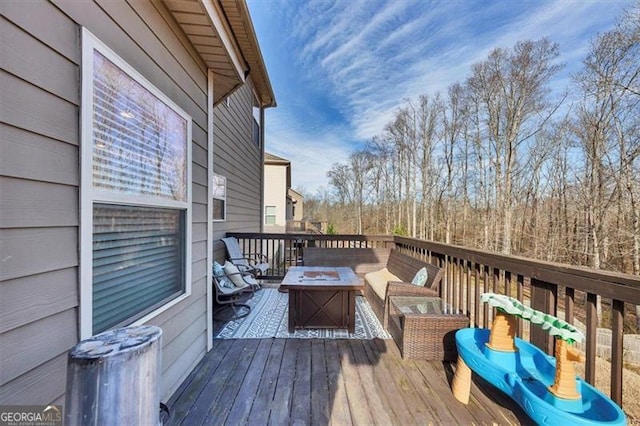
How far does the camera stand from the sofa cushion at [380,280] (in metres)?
3.73

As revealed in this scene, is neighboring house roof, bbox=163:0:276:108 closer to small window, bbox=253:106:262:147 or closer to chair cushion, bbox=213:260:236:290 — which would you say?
chair cushion, bbox=213:260:236:290

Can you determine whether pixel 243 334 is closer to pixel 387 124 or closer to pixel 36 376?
pixel 36 376

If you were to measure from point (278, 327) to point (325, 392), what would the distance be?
4.59ft

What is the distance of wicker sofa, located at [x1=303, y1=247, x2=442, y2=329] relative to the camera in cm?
324

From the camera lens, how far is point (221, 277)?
385 centimetres

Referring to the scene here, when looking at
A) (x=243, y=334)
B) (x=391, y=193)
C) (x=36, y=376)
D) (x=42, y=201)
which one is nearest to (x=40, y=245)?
(x=42, y=201)

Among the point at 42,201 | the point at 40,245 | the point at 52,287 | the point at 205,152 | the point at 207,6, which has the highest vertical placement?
the point at 207,6

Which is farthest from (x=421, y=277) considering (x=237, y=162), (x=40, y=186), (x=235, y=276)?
(x=237, y=162)

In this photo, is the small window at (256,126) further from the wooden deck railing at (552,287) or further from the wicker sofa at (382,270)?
the wooden deck railing at (552,287)

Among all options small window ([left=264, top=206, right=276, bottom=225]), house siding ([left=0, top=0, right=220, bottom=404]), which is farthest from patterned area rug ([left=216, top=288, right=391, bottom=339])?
small window ([left=264, top=206, right=276, bottom=225])

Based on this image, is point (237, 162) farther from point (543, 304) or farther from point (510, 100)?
point (510, 100)

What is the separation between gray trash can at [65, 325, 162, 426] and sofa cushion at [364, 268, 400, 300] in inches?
117

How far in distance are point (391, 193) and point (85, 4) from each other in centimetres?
1940

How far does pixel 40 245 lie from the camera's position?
3.44 ft
